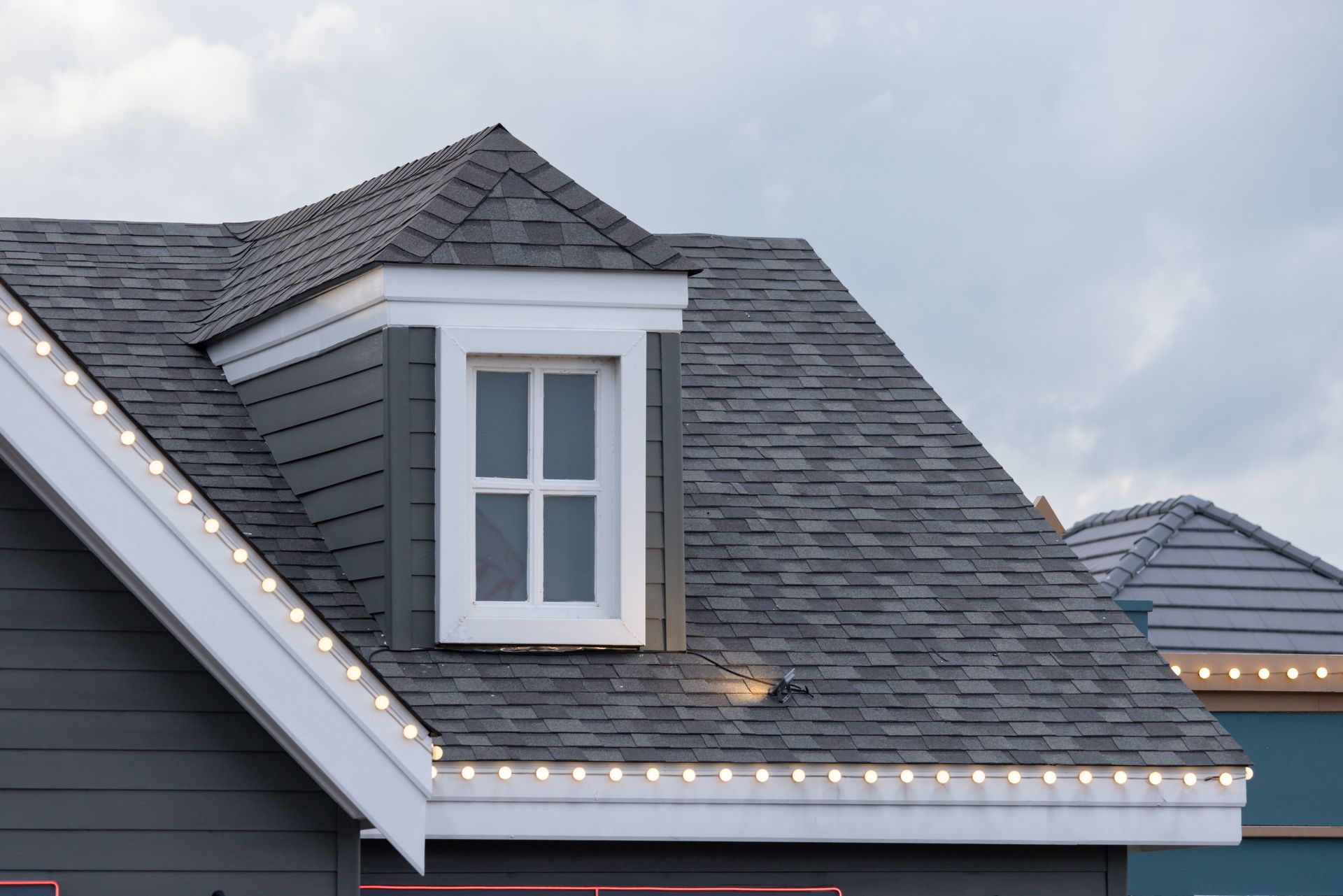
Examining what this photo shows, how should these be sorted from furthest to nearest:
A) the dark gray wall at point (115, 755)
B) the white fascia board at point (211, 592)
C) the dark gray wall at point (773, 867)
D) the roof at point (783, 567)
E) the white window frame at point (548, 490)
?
the white window frame at point (548, 490) → the roof at point (783, 567) → the dark gray wall at point (773, 867) → the dark gray wall at point (115, 755) → the white fascia board at point (211, 592)

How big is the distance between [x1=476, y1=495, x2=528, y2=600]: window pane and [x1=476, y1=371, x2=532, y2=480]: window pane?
5.4 inches

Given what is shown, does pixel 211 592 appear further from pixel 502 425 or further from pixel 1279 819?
pixel 1279 819

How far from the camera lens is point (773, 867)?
26.4 ft

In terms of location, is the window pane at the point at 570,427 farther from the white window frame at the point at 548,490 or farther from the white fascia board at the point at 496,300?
the white fascia board at the point at 496,300

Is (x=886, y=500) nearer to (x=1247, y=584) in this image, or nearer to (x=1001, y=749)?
(x=1001, y=749)

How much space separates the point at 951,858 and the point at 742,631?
130 cm

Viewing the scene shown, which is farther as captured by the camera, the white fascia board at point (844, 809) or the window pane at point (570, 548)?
the window pane at point (570, 548)

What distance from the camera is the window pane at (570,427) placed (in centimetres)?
844

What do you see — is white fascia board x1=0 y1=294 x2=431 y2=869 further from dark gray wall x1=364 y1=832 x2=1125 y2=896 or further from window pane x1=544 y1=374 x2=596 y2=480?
window pane x1=544 y1=374 x2=596 y2=480

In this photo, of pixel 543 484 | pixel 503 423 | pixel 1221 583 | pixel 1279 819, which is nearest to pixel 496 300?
pixel 503 423

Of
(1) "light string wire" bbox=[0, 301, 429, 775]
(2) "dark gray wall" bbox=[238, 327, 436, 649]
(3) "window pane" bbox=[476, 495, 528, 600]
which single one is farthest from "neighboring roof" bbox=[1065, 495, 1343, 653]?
(1) "light string wire" bbox=[0, 301, 429, 775]

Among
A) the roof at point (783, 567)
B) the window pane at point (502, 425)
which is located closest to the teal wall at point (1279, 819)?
the roof at point (783, 567)

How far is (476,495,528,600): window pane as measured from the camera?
826cm

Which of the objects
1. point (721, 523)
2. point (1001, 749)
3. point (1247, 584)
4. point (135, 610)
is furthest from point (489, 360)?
point (1247, 584)
